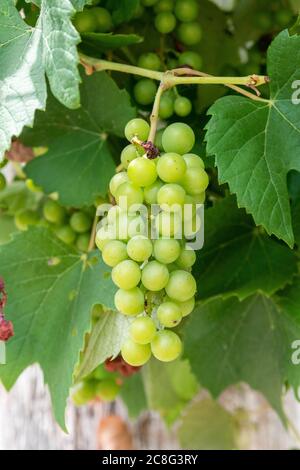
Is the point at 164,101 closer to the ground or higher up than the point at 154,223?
higher up

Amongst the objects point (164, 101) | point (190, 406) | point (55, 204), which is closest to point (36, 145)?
point (55, 204)

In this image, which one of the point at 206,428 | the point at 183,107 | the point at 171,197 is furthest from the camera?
the point at 206,428

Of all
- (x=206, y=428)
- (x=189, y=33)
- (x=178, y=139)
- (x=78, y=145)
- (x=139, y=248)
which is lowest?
(x=206, y=428)

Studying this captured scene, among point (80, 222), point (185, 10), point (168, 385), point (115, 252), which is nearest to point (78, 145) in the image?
point (80, 222)

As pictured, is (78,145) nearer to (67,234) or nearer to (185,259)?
(67,234)

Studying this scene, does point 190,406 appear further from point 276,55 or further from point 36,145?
point 276,55

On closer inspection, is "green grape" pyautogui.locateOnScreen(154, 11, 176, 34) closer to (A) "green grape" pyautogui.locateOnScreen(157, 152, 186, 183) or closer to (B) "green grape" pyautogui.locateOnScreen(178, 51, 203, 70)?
(B) "green grape" pyautogui.locateOnScreen(178, 51, 203, 70)
